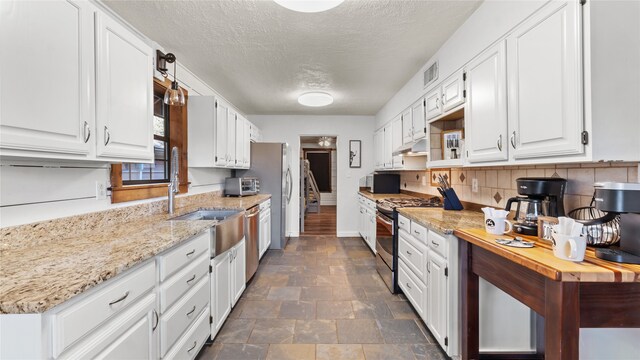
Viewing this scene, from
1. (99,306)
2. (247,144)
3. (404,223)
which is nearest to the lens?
(99,306)

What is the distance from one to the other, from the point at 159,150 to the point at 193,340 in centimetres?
187

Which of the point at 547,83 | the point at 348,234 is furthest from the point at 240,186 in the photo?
the point at 547,83

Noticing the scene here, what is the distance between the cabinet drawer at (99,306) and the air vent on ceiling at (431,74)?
2.77m

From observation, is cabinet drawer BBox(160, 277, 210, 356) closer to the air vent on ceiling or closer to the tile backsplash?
the tile backsplash

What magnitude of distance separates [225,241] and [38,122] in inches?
53.3

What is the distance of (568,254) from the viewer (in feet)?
3.60

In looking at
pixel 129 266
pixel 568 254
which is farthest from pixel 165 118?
pixel 568 254

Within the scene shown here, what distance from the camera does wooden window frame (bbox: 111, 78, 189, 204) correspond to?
1.99 metres

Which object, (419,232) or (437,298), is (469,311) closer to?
(437,298)

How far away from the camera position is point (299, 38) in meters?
2.40

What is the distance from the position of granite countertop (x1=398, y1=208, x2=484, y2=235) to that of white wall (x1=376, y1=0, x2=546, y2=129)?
3.96ft

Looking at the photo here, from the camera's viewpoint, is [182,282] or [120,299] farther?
[182,282]

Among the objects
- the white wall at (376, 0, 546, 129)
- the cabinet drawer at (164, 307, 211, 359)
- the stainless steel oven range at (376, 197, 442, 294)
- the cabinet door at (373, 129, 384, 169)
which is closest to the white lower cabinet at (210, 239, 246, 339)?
the cabinet drawer at (164, 307, 211, 359)

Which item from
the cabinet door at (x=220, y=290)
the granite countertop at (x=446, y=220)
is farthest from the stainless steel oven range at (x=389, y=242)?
the cabinet door at (x=220, y=290)
